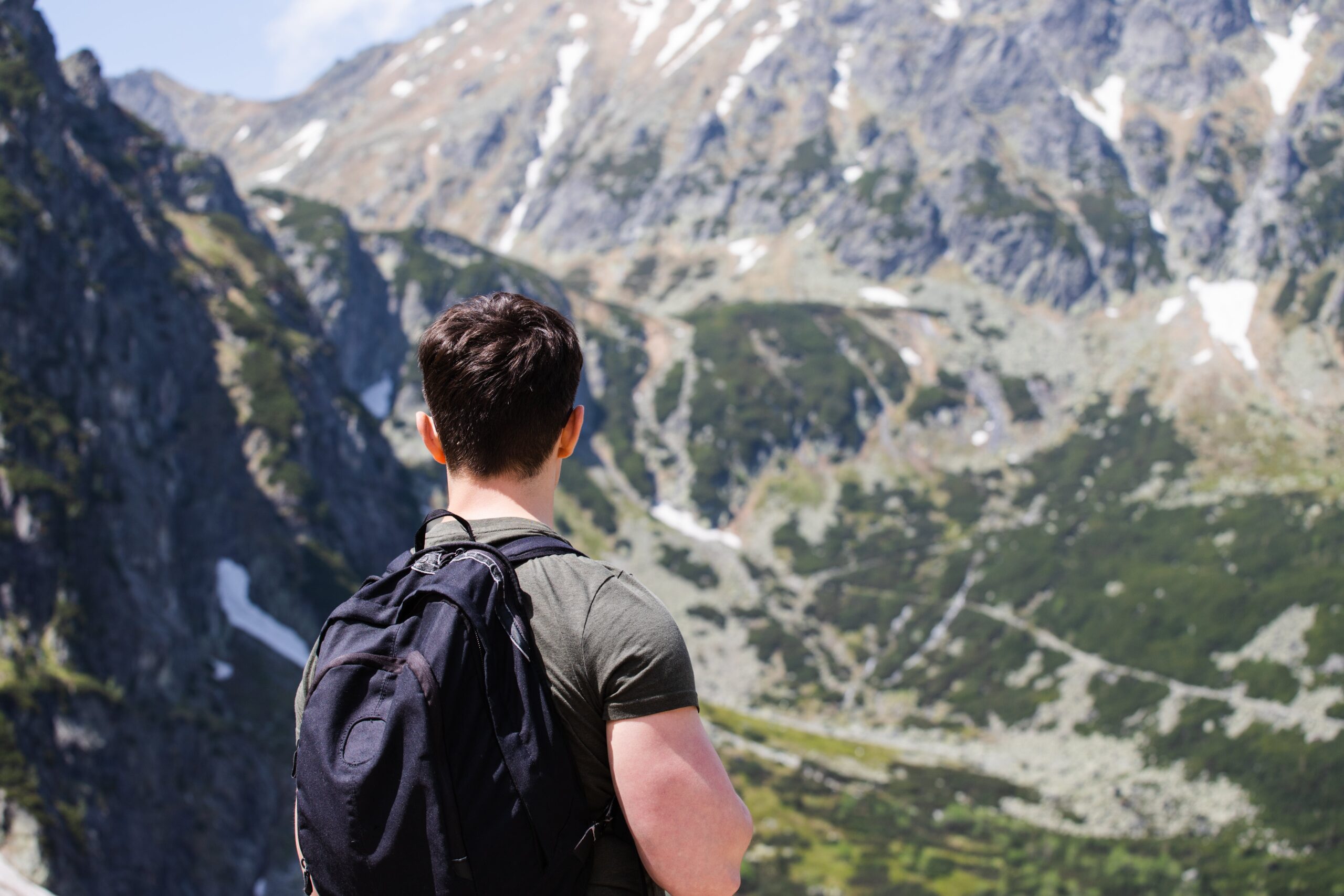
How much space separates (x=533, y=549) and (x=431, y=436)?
2.93ft

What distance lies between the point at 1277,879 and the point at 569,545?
158 metres

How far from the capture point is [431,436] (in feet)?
15.6

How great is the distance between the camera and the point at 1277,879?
5251 inches

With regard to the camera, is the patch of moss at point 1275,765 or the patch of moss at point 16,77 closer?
the patch of moss at point 16,77

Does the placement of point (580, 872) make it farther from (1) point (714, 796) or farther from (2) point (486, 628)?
(2) point (486, 628)

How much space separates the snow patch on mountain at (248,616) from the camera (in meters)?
123

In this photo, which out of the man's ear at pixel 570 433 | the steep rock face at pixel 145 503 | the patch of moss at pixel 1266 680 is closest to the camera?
the man's ear at pixel 570 433

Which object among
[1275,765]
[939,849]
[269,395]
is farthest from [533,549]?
[1275,765]

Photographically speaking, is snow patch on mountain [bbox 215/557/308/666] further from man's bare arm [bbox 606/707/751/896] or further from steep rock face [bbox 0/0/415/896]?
man's bare arm [bbox 606/707/751/896]

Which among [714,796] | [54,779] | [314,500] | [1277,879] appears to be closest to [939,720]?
[1277,879]

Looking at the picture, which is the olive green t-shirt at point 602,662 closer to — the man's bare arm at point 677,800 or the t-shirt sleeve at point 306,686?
the man's bare arm at point 677,800

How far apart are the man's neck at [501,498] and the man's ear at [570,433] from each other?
128mm

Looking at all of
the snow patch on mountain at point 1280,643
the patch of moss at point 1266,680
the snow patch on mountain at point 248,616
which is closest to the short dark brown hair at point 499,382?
the snow patch on mountain at point 248,616

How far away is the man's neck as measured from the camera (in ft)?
14.5
